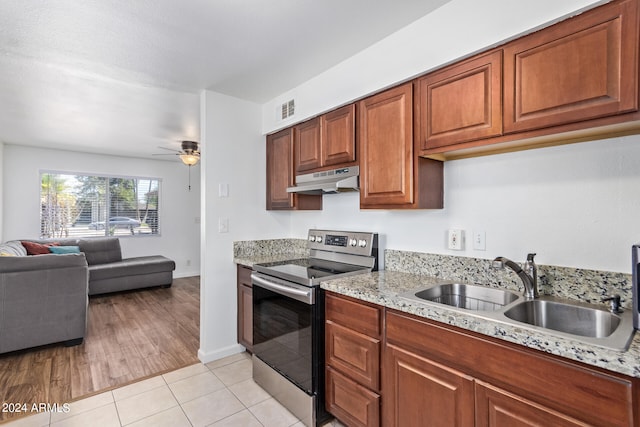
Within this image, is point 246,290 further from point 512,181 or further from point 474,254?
point 512,181

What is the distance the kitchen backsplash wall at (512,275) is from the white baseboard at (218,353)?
1.64m

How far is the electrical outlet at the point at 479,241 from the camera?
1736 millimetres

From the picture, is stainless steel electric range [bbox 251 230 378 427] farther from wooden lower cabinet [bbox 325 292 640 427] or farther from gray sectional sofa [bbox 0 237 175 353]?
gray sectional sofa [bbox 0 237 175 353]

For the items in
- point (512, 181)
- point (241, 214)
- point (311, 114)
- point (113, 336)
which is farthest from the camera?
point (113, 336)

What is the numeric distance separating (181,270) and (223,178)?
438cm

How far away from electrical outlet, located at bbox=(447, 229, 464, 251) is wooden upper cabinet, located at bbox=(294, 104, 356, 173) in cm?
80

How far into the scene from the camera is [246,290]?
8.90 ft

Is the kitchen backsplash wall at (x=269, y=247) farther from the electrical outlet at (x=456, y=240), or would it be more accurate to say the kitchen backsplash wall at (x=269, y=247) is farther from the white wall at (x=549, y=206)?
the electrical outlet at (x=456, y=240)

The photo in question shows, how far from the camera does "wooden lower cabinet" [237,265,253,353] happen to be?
2.67 metres

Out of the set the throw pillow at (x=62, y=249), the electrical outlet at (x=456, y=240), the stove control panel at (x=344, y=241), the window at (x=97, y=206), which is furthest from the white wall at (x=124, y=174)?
the electrical outlet at (x=456, y=240)

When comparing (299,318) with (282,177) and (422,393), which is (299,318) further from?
(282,177)

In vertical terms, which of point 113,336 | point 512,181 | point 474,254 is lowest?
point 113,336

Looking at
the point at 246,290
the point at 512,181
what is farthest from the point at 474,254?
the point at 246,290

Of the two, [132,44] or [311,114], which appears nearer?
[132,44]
